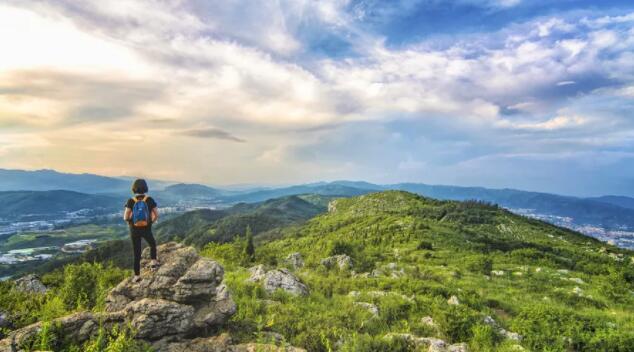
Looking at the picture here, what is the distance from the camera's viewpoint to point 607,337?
15547mm

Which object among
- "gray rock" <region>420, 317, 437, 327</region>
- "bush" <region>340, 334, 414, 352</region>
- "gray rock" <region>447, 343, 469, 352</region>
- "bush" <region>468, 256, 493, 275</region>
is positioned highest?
"bush" <region>340, 334, 414, 352</region>

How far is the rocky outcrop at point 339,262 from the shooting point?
38.4 meters

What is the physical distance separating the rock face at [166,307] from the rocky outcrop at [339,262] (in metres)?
26.0

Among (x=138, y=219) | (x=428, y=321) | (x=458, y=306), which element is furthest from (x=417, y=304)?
(x=138, y=219)

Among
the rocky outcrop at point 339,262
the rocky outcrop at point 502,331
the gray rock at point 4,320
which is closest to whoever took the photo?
the gray rock at point 4,320

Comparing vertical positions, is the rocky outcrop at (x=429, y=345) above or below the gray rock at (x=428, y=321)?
above

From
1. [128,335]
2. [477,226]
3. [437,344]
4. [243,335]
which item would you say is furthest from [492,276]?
[477,226]

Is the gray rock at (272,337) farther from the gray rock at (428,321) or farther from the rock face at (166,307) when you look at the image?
the gray rock at (428,321)

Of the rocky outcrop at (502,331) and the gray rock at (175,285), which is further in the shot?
the rocky outcrop at (502,331)

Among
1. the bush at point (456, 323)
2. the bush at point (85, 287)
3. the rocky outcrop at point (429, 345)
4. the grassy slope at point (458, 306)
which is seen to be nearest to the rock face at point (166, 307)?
the grassy slope at point (458, 306)

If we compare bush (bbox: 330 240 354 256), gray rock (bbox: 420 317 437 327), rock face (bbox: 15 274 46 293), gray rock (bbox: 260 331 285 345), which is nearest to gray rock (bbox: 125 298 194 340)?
gray rock (bbox: 260 331 285 345)

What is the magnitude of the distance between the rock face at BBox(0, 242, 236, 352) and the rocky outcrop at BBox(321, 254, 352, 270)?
2596 centimetres

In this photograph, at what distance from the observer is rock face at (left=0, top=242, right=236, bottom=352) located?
1017 centimetres

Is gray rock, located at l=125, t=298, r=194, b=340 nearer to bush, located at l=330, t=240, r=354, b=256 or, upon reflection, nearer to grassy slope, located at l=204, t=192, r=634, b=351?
grassy slope, located at l=204, t=192, r=634, b=351
